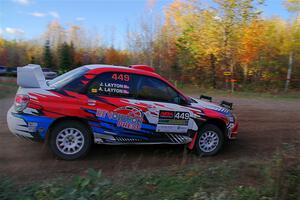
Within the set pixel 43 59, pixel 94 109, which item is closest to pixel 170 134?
pixel 94 109

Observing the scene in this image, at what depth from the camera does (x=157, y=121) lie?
22.9 feet

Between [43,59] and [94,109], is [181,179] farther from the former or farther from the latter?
[43,59]

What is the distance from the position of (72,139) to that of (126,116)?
1076 mm

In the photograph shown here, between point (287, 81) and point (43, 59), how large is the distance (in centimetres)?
2654

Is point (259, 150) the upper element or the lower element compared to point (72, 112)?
lower

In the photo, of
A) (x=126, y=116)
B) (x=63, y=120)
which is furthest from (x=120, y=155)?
(x=63, y=120)

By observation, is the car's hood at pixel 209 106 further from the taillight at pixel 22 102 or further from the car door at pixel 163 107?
the taillight at pixel 22 102

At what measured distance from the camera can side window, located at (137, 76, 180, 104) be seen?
698cm

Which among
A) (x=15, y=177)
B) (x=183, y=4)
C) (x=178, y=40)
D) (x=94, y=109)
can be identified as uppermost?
(x=183, y=4)

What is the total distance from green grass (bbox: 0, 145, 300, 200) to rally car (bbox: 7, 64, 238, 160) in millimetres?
1424

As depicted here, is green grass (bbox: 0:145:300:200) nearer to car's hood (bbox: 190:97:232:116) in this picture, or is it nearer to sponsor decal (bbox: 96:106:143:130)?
sponsor decal (bbox: 96:106:143:130)

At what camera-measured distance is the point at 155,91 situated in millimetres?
7082

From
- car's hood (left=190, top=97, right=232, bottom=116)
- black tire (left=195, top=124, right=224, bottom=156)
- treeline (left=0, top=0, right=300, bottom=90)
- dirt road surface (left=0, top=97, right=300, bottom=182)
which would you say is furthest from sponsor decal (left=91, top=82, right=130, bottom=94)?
treeline (left=0, top=0, right=300, bottom=90)

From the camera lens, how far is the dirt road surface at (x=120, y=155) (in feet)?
20.1
